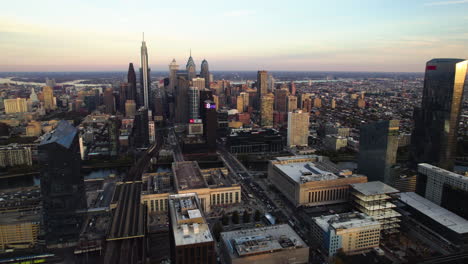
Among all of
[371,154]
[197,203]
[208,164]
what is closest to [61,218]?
[197,203]

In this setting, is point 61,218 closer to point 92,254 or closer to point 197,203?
point 92,254

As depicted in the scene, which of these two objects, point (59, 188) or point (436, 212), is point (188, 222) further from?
point (436, 212)

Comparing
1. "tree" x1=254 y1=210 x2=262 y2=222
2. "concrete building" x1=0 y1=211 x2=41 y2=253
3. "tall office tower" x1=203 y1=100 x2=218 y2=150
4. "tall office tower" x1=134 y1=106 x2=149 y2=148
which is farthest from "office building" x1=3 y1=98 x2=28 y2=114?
"tree" x1=254 y1=210 x2=262 y2=222

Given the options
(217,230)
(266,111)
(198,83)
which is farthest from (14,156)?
(198,83)

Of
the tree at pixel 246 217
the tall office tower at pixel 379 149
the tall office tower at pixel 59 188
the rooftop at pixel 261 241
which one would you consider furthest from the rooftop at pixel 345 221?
the tall office tower at pixel 59 188

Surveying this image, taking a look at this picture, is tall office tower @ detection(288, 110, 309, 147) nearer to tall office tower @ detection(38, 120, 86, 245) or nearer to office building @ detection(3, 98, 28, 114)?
tall office tower @ detection(38, 120, 86, 245)

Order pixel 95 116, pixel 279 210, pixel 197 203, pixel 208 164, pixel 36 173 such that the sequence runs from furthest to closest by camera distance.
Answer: pixel 95 116, pixel 208 164, pixel 36 173, pixel 279 210, pixel 197 203
